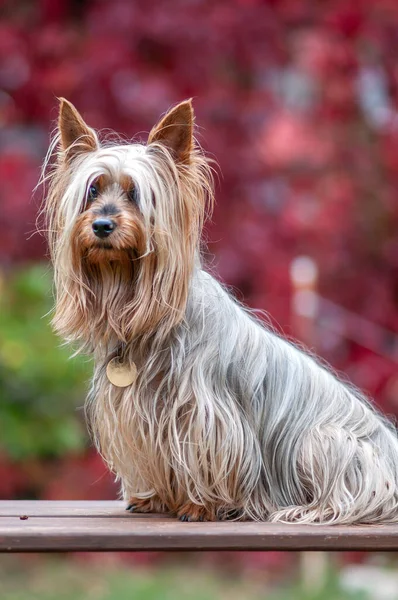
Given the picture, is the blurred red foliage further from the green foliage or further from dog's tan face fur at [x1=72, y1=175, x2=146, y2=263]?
dog's tan face fur at [x1=72, y1=175, x2=146, y2=263]

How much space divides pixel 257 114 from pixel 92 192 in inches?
153

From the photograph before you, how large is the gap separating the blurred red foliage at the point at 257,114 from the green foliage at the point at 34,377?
0.35 metres

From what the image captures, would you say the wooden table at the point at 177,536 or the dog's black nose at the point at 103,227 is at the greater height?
the dog's black nose at the point at 103,227

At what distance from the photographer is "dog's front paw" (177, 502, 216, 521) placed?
415 centimetres

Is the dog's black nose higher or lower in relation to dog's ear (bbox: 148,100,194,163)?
lower

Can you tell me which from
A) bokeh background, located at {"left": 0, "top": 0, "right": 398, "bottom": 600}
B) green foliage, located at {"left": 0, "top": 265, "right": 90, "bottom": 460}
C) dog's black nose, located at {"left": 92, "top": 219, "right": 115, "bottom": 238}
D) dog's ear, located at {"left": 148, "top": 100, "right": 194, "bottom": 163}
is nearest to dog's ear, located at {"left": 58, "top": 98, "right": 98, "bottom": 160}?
dog's ear, located at {"left": 148, "top": 100, "right": 194, "bottom": 163}

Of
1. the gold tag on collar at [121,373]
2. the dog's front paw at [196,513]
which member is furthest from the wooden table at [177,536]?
the gold tag on collar at [121,373]

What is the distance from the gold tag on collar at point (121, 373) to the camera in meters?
4.11

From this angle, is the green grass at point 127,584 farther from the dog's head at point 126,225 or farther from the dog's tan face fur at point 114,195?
the dog's tan face fur at point 114,195

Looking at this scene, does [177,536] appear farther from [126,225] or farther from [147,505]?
[126,225]

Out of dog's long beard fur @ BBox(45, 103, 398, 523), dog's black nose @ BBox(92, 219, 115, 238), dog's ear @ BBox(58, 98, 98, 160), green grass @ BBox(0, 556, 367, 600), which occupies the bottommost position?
green grass @ BBox(0, 556, 367, 600)

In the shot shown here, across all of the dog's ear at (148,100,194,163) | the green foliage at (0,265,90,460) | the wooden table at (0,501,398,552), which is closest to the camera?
the wooden table at (0,501,398,552)

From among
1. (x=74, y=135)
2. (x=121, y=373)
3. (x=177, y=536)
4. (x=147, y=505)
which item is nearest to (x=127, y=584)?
(x=147, y=505)

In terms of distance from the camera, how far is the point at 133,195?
3975 millimetres
